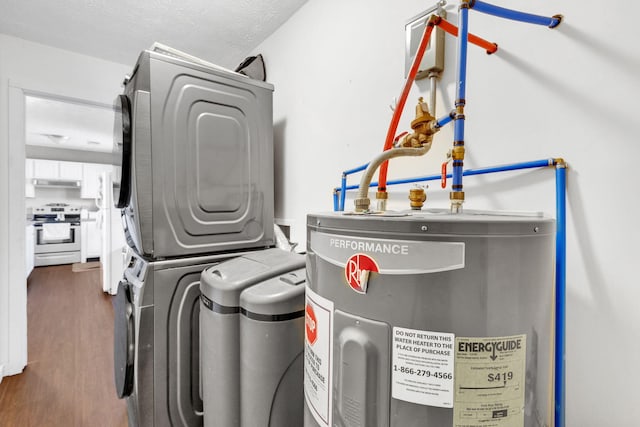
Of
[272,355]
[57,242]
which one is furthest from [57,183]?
[272,355]

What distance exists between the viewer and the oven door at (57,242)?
5613mm

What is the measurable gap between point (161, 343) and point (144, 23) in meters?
1.78

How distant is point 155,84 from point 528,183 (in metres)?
1.33

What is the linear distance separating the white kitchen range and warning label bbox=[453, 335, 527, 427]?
7584mm

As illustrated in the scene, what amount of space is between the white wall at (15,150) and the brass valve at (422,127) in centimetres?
249

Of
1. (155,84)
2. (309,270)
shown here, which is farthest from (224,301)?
(155,84)

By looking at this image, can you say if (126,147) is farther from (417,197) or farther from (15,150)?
(15,150)

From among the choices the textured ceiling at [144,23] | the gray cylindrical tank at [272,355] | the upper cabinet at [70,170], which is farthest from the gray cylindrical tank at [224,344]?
the upper cabinet at [70,170]

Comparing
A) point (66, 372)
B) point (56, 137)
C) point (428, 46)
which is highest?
point (56, 137)

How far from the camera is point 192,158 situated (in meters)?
1.26

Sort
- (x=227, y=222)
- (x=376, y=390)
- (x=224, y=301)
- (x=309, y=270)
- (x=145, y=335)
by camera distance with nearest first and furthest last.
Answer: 1. (x=376, y=390)
2. (x=309, y=270)
3. (x=224, y=301)
4. (x=145, y=335)
5. (x=227, y=222)

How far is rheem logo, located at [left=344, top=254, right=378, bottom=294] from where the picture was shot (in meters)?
0.47

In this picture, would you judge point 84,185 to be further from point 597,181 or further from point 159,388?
point 597,181

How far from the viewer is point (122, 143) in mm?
1162
